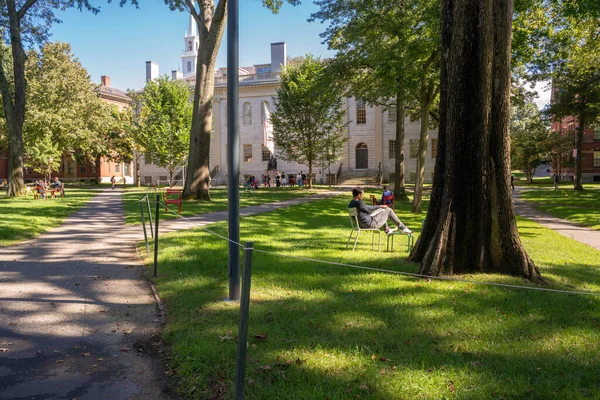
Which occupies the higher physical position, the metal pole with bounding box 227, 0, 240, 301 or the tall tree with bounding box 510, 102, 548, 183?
the tall tree with bounding box 510, 102, 548, 183

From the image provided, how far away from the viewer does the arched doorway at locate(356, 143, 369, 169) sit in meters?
52.3

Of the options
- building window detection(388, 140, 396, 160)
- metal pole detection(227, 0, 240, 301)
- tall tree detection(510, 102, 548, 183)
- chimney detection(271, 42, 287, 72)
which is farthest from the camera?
chimney detection(271, 42, 287, 72)

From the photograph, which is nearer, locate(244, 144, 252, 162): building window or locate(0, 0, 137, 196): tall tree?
locate(0, 0, 137, 196): tall tree

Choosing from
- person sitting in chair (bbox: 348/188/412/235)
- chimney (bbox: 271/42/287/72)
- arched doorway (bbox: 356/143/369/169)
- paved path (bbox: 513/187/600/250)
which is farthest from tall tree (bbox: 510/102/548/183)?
person sitting in chair (bbox: 348/188/412/235)

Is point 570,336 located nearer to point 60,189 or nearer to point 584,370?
point 584,370

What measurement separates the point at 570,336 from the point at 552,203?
23511mm

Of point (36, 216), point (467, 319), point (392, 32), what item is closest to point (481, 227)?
point (467, 319)

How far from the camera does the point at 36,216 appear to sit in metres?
16.6

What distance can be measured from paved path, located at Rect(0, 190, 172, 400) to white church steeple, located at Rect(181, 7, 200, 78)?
10754cm

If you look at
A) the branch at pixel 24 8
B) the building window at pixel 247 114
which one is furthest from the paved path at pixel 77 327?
the building window at pixel 247 114

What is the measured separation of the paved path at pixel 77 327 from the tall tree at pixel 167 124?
31330 mm

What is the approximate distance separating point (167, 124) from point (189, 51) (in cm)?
7686

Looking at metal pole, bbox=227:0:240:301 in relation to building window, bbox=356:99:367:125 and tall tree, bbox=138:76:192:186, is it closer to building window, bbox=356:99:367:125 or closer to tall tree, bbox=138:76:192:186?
tall tree, bbox=138:76:192:186

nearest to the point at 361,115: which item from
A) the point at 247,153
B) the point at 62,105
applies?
the point at 247,153
